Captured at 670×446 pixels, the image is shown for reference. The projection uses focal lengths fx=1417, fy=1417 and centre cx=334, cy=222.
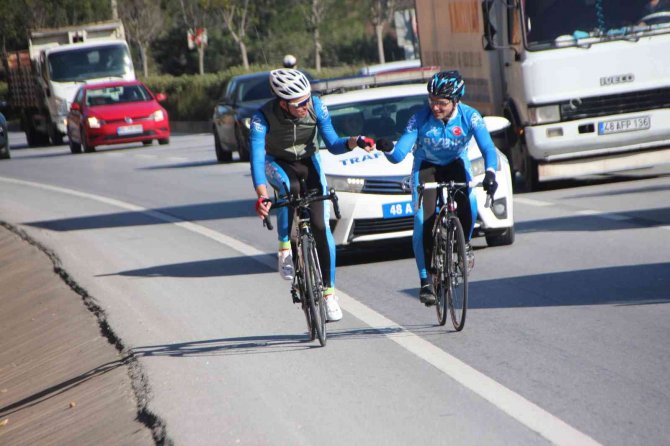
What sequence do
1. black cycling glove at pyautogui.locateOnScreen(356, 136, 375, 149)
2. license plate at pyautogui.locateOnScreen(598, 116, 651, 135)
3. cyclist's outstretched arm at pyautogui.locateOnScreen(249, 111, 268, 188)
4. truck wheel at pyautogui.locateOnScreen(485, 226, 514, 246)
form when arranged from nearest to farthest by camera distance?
1. black cycling glove at pyautogui.locateOnScreen(356, 136, 375, 149)
2. cyclist's outstretched arm at pyautogui.locateOnScreen(249, 111, 268, 188)
3. truck wheel at pyautogui.locateOnScreen(485, 226, 514, 246)
4. license plate at pyautogui.locateOnScreen(598, 116, 651, 135)

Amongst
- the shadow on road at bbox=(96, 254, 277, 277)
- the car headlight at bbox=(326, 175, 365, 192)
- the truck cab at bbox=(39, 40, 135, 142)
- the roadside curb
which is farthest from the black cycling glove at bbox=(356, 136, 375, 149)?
the truck cab at bbox=(39, 40, 135, 142)

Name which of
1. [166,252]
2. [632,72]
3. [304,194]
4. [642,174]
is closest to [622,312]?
[304,194]

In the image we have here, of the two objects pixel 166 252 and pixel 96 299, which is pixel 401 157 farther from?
pixel 166 252

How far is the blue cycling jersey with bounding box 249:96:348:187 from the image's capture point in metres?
8.61

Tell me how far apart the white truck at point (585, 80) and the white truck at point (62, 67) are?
25083mm

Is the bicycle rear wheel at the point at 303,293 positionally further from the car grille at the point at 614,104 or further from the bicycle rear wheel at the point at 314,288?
the car grille at the point at 614,104

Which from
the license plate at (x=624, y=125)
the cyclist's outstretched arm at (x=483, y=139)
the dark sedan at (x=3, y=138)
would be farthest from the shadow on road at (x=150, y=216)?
the dark sedan at (x=3, y=138)

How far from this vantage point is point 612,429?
5980 millimetres

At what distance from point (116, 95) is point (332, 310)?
Result: 28.9 m

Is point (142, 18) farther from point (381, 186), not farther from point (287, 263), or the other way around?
point (287, 263)

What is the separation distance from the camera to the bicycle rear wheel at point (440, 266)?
8820 millimetres

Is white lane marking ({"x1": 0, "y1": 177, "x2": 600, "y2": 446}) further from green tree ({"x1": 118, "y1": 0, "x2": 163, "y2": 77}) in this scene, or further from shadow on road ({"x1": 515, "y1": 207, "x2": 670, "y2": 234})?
green tree ({"x1": 118, "y1": 0, "x2": 163, "y2": 77})

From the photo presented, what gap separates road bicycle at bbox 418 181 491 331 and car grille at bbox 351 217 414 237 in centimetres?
303

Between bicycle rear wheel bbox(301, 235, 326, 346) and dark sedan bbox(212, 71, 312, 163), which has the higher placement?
bicycle rear wheel bbox(301, 235, 326, 346)
